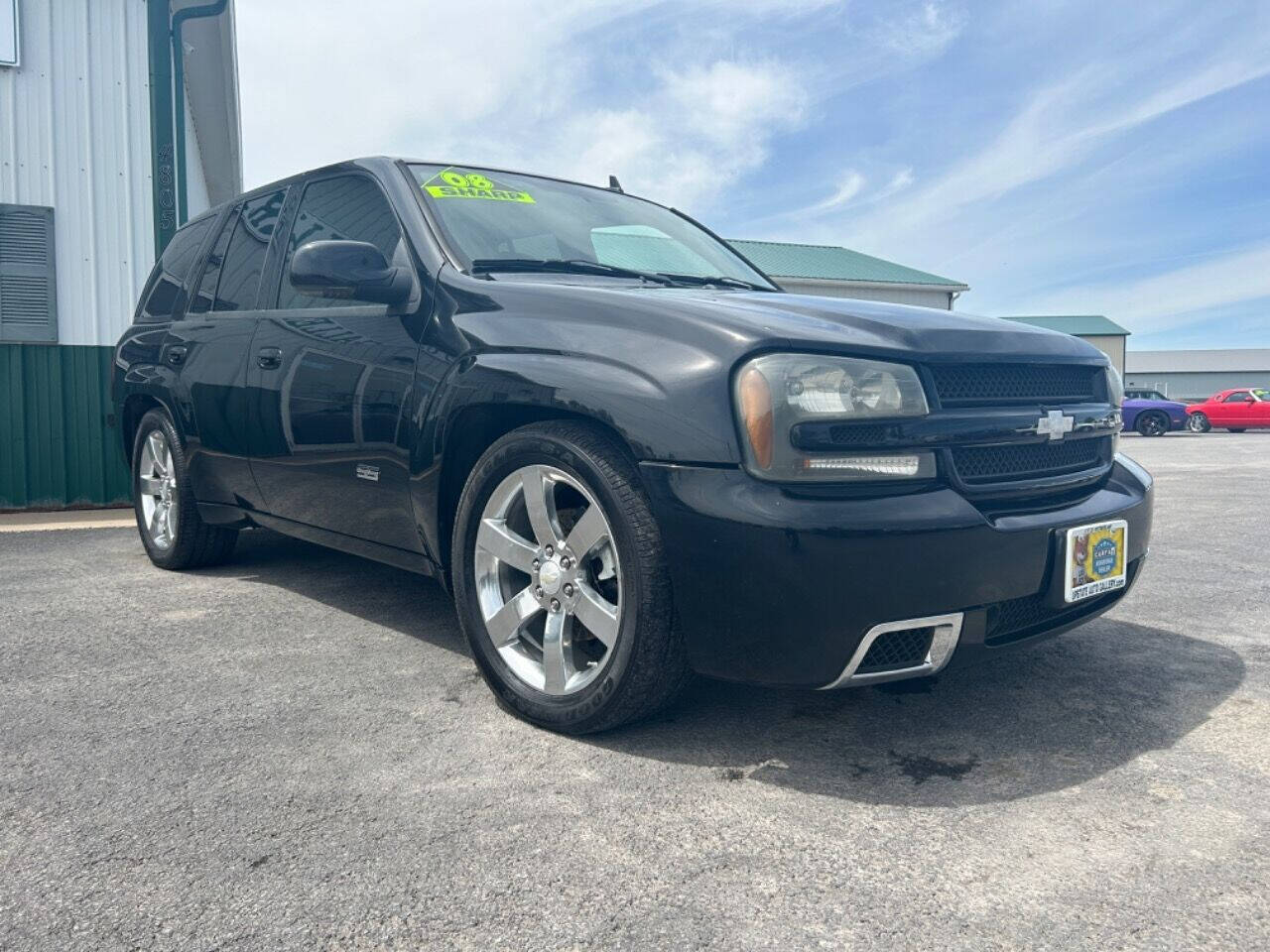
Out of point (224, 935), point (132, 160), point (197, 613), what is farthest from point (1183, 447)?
point (224, 935)

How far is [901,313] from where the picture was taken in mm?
2643

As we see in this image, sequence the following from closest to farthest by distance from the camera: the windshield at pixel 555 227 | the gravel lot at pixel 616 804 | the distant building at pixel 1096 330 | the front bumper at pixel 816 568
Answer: the gravel lot at pixel 616 804
the front bumper at pixel 816 568
the windshield at pixel 555 227
the distant building at pixel 1096 330

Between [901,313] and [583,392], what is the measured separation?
0.85 m

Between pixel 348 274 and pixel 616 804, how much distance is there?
1757 millimetres

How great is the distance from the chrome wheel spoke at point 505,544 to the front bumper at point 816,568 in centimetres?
50

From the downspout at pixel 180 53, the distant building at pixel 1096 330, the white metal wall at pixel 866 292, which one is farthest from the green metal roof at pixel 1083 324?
the downspout at pixel 180 53

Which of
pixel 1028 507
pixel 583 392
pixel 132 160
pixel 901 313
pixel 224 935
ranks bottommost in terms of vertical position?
pixel 224 935

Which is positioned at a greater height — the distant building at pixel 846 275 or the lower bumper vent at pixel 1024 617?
the distant building at pixel 846 275

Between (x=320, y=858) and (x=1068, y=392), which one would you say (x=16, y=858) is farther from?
(x=1068, y=392)

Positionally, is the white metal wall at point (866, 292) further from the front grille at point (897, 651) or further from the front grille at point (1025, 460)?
the front grille at point (897, 651)

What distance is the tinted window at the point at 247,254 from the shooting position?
13.5ft

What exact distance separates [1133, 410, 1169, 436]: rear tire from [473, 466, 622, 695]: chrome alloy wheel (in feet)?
96.9

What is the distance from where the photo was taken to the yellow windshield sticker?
3.46 meters

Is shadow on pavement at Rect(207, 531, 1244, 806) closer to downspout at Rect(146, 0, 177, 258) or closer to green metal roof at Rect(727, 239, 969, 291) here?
downspout at Rect(146, 0, 177, 258)
